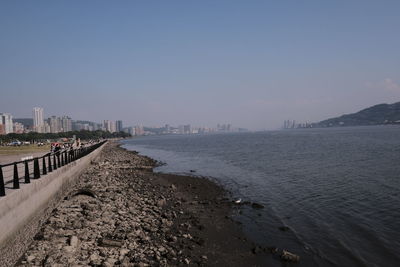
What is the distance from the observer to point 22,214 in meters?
9.98

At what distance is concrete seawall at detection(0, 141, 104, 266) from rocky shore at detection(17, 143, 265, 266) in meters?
0.34

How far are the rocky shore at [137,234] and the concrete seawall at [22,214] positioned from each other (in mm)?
336

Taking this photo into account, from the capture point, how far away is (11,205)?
9.17m

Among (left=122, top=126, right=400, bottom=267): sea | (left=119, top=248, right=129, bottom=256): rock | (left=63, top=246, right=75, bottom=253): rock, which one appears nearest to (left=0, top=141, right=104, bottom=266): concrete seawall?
(left=63, top=246, right=75, bottom=253): rock

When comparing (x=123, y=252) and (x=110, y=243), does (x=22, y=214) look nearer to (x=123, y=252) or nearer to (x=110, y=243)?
(x=110, y=243)

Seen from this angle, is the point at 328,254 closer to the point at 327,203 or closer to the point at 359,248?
the point at 359,248

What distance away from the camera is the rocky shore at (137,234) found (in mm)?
9938

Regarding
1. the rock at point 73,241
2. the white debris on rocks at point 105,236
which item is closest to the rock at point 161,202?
the white debris on rocks at point 105,236

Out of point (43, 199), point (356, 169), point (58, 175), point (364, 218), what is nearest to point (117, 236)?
point (43, 199)

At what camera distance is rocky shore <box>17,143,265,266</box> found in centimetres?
994

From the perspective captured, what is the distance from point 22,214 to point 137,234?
14.3 feet

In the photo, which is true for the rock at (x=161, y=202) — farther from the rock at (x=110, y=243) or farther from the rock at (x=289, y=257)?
the rock at (x=289, y=257)

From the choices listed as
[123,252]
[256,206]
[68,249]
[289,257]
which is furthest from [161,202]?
[68,249]

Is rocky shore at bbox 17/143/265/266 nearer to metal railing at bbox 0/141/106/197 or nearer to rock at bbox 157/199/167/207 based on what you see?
rock at bbox 157/199/167/207
